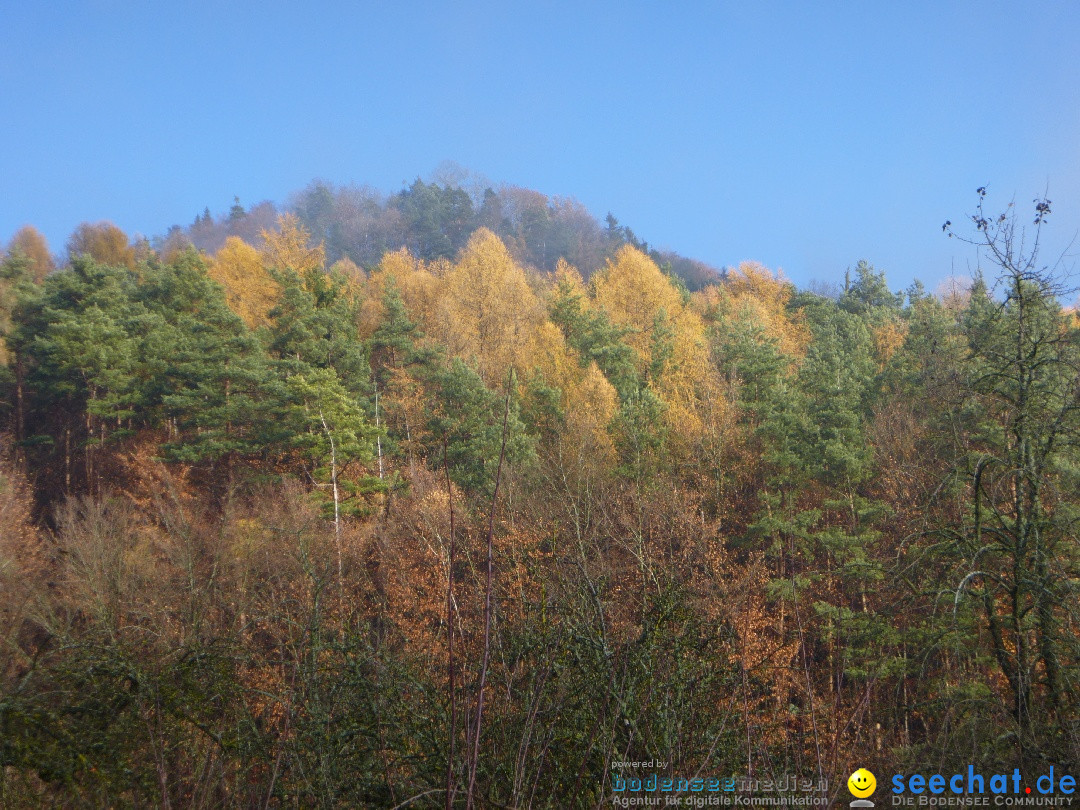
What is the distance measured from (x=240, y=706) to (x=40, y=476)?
89.8ft

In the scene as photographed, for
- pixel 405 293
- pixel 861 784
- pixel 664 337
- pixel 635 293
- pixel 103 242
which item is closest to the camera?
pixel 861 784

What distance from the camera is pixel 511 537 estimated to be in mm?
15047

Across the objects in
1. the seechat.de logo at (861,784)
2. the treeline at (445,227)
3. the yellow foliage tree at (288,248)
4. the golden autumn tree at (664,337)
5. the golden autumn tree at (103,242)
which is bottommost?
the seechat.de logo at (861,784)

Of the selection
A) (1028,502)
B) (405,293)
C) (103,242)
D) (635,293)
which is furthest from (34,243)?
(1028,502)

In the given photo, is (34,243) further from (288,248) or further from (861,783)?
(861,783)

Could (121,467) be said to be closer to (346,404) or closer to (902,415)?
(346,404)

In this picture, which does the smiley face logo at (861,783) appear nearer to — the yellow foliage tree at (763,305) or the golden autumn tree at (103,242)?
the yellow foliage tree at (763,305)

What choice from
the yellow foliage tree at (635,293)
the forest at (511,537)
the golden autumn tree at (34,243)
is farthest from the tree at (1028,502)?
the golden autumn tree at (34,243)

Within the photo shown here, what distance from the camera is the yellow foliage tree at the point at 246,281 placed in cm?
3459

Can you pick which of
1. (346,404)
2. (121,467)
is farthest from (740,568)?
(121,467)

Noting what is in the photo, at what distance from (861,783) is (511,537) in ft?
38.8

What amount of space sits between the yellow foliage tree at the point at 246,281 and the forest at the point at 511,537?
0.43 m

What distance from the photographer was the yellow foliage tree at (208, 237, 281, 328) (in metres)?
34.6

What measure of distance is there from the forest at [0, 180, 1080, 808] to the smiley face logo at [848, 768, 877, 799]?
23cm
